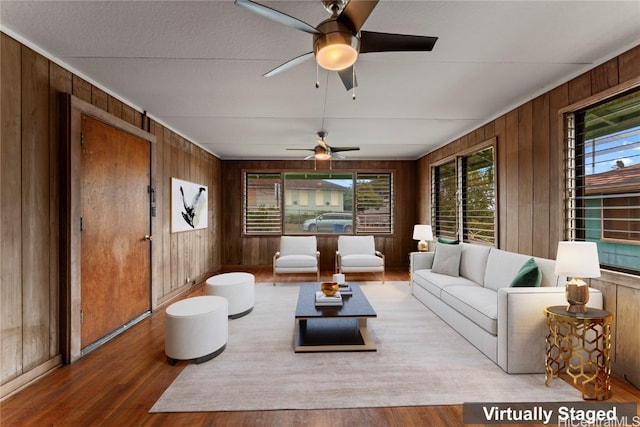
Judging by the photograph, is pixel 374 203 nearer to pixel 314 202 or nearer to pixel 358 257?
pixel 314 202

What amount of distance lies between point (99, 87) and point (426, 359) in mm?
4226

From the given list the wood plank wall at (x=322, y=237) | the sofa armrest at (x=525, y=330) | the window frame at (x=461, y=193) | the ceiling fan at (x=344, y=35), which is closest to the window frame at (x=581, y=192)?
the sofa armrest at (x=525, y=330)

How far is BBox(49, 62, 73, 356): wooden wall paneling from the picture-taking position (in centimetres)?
241

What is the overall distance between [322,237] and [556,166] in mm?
4778

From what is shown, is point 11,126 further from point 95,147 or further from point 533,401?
point 533,401

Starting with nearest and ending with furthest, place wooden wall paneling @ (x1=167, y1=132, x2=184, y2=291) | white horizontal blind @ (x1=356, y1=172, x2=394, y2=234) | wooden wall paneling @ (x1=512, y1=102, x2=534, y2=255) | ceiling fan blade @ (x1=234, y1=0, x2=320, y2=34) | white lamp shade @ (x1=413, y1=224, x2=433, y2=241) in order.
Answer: ceiling fan blade @ (x1=234, y1=0, x2=320, y2=34), wooden wall paneling @ (x1=512, y1=102, x2=534, y2=255), wooden wall paneling @ (x1=167, y1=132, x2=184, y2=291), white lamp shade @ (x1=413, y1=224, x2=433, y2=241), white horizontal blind @ (x1=356, y1=172, x2=394, y2=234)

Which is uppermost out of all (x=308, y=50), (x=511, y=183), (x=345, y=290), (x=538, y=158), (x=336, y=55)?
(x=308, y=50)

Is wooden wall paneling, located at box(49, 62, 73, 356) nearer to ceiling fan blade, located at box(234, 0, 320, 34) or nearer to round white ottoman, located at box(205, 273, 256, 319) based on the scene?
round white ottoman, located at box(205, 273, 256, 319)

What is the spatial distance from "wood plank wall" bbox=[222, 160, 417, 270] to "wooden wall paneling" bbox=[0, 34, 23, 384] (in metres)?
4.69

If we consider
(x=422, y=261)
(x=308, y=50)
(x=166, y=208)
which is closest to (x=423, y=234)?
(x=422, y=261)

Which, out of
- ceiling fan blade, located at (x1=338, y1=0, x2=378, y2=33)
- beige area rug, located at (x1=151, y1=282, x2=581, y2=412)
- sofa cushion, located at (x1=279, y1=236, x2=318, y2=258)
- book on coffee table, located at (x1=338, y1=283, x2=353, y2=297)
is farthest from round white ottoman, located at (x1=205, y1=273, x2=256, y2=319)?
ceiling fan blade, located at (x1=338, y1=0, x2=378, y2=33)

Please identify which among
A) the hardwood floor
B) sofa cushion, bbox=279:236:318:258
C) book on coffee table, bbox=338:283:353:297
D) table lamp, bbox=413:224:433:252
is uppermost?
table lamp, bbox=413:224:433:252

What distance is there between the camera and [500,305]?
7.77ft

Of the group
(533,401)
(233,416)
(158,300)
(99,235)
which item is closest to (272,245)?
(158,300)
